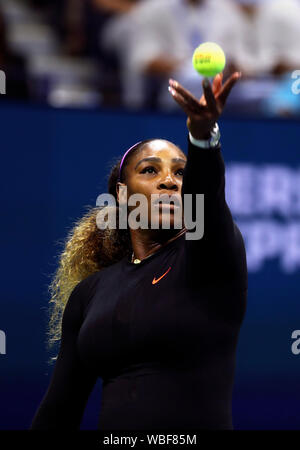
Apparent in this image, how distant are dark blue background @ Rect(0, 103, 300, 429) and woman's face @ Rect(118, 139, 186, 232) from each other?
120 cm

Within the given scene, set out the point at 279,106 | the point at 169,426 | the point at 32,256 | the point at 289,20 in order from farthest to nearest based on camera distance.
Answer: the point at 289,20
the point at 279,106
the point at 32,256
the point at 169,426

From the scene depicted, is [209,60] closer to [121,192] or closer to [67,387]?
[121,192]

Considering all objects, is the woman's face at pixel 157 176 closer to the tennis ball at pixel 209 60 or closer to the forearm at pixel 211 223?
the forearm at pixel 211 223

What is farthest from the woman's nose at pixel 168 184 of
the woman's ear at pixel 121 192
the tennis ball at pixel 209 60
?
the tennis ball at pixel 209 60

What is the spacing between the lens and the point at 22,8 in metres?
4.15

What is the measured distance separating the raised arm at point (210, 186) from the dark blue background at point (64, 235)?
164 centimetres

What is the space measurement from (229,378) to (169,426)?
0.58 ft

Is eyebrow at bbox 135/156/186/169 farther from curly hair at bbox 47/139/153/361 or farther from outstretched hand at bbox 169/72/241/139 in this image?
outstretched hand at bbox 169/72/241/139

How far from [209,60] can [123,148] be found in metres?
1.72

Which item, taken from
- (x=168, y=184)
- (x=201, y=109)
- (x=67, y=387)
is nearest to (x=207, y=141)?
(x=201, y=109)

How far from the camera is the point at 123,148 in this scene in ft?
10.6

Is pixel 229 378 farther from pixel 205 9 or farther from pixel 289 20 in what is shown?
pixel 289 20
